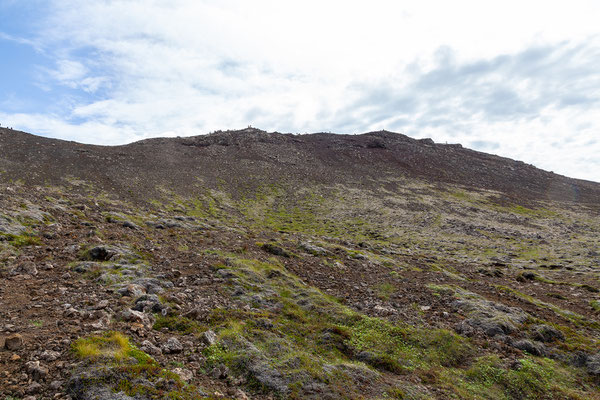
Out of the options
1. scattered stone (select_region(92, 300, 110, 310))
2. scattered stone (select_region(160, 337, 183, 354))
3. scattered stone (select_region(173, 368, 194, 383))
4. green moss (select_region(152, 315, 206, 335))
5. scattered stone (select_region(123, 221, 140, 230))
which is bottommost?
scattered stone (select_region(173, 368, 194, 383))

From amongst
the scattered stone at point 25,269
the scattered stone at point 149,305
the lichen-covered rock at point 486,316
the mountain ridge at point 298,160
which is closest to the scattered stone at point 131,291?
the scattered stone at point 149,305

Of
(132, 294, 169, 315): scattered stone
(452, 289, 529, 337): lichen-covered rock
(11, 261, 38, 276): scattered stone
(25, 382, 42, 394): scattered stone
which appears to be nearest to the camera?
(25, 382, 42, 394): scattered stone

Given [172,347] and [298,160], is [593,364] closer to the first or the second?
[172,347]

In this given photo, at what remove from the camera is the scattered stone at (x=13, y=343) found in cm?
798

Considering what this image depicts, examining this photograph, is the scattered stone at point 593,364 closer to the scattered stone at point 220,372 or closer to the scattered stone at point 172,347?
the scattered stone at point 220,372

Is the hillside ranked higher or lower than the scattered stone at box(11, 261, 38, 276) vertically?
lower

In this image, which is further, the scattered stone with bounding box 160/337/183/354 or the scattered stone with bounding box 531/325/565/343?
the scattered stone with bounding box 531/325/565/343

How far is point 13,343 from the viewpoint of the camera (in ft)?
26.3

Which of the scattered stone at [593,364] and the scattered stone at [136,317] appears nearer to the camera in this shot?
the scattered stone at [136,317]

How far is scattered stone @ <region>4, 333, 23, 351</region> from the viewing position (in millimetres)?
7977

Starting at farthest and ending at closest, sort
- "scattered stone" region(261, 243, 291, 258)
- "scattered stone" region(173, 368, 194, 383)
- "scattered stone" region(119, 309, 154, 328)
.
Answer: "scattered stone" region(261, 243, 291, 258) < "scattered stone" region(119, 309, 154, 328) < "scattered stone" region(173, 368, 194, 383)

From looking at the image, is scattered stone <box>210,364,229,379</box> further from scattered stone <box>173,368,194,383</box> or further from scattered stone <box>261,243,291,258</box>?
scattered stone <box>261,243,291,258</box>

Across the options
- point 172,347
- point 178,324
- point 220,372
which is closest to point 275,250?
point 178,324

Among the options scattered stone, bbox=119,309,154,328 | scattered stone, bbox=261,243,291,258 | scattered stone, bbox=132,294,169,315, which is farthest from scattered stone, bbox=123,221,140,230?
scattered stone, bbox=119,309,154,328
